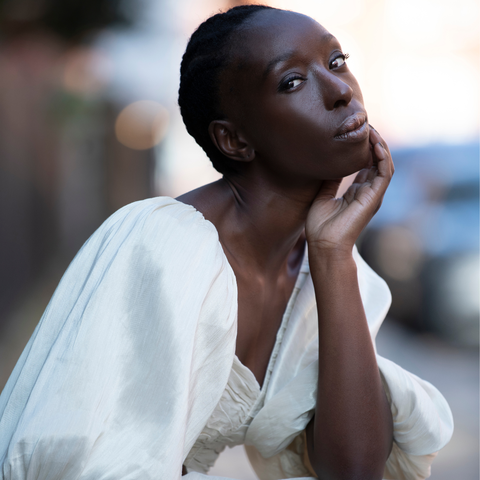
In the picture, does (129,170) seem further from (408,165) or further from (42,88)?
(408,165)

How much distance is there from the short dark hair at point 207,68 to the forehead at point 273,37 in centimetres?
5

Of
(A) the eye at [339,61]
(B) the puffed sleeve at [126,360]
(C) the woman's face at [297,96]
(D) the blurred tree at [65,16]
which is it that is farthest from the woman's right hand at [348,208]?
(D) the blurred tree at [65,16]

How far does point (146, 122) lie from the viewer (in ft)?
28.6

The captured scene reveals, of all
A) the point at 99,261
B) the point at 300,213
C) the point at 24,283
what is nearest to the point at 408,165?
the point at 24,283

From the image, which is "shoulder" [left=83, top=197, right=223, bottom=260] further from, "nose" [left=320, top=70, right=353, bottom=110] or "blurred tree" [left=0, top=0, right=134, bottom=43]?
"blurred tree" [left=0, top=0, right=134, bottom=43]

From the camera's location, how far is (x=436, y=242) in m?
5.79

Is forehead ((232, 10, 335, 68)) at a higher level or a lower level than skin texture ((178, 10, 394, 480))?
higher

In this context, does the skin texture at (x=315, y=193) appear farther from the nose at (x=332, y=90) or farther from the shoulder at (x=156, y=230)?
the shoulder at (x=156, y=230)

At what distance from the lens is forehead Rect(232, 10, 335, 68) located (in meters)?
1.61

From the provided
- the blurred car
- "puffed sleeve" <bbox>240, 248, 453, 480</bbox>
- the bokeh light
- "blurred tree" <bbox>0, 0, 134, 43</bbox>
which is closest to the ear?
"puffed sleeve" <bbox>240, 248, 453, 480</bbox>

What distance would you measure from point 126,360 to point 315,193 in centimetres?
86

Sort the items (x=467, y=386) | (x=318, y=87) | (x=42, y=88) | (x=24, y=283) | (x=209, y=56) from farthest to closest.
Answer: (x=42, y=88) < (x=24, y=283) < (x=467, y=386) < (x=209, y=56) < (x=318, y=87)

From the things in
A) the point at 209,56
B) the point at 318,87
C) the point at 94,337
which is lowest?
the point at 94,337

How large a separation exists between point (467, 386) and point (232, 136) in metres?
3.90
